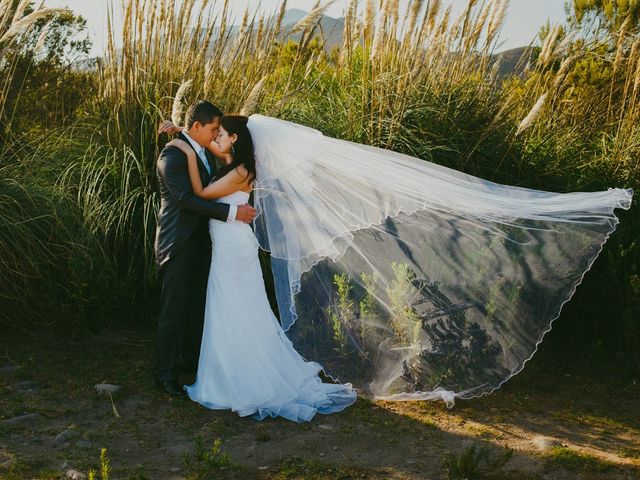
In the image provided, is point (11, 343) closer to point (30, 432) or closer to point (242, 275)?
point (30, 432)

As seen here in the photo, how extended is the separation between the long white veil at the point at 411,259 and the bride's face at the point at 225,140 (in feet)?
0.42

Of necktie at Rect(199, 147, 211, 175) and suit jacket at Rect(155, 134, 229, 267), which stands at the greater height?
necktie at Rect(199, 147, 211, 175)

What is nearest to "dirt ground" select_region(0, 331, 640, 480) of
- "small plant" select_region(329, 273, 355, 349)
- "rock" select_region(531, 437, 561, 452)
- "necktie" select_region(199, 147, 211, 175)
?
"rock" select_region(531, 437, 561, 452)

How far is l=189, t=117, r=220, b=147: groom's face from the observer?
4359 millimetres

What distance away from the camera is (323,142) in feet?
14.6

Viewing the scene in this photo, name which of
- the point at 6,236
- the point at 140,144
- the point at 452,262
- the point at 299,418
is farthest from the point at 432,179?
the point at 6,236

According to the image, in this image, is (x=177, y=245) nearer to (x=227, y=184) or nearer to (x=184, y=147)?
(x=227, y=184)

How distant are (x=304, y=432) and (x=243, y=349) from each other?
61 cm

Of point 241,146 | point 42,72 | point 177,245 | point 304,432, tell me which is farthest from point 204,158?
point 42,72

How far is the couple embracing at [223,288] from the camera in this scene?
4207 mm

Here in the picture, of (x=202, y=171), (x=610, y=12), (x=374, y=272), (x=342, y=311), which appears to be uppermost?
(x=610, y=12)

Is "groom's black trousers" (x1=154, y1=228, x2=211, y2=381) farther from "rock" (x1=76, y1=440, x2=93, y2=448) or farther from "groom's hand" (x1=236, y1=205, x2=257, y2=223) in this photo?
"rock" (x1=76, y1=440, x2=93, y2=448)

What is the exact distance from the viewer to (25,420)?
12.8 feet

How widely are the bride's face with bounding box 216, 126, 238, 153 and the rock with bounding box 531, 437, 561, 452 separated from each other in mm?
2190
